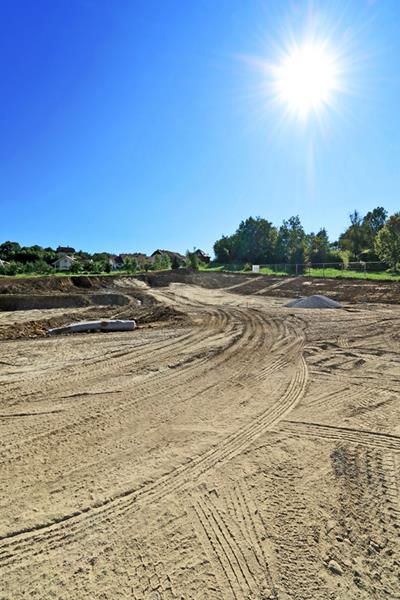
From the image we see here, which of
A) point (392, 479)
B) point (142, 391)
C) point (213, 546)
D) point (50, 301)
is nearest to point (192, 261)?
point (50, 301)

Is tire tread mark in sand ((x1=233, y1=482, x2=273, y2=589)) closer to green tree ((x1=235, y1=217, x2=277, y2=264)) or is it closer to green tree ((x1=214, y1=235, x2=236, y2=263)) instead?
green tree ((x1=235, y1=217, x2=277, y2=264))

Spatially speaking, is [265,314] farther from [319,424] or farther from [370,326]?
[319,424]

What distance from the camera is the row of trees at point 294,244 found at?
187 ft

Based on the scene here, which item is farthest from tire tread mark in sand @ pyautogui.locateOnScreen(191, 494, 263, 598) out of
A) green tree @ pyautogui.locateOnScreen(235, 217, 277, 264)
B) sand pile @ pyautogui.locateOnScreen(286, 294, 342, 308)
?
green tree @ pyautogui.locateOnScreen(235, 217, 277, 264)

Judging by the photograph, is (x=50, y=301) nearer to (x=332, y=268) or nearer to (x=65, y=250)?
(x=332, y=268)

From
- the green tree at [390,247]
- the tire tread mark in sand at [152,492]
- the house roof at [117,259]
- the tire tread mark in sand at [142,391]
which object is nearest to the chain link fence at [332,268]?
the green tree at [390,247]

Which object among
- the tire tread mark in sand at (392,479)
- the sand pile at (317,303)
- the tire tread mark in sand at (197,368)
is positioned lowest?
the tire tread mark in sand at (392,479)

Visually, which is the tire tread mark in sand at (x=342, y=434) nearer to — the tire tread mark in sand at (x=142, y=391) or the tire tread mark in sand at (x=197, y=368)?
the tire tread mark in sand at (x=197, y=368)

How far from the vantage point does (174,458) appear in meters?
3.90

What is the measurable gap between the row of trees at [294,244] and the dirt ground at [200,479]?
52.7m

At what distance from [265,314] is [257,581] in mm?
13808

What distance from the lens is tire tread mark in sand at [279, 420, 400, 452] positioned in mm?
4152

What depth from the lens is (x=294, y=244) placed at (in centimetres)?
6034

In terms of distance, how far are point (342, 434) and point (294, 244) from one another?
59.1 m
